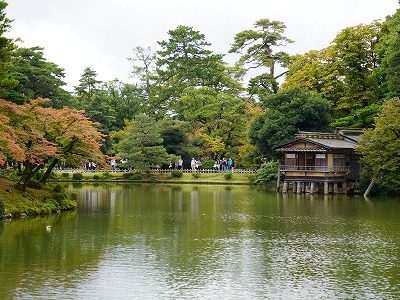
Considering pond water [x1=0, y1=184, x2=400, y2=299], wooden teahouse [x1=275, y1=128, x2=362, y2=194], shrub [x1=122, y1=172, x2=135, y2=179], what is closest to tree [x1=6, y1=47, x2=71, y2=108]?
shrub [x1=122, y1=172, x2=135, y2=179]

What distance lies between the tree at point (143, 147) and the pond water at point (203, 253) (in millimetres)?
26079

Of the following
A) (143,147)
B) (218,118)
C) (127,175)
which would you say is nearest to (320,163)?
(143,147)

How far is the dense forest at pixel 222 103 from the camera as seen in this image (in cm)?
3775

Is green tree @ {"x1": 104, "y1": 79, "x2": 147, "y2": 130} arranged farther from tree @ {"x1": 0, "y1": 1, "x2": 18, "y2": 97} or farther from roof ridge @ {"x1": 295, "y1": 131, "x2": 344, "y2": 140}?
tree @ {"x1": 0, "y1": 1, "x2": 18, "y2": 97}

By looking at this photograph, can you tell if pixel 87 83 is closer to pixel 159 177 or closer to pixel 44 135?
pixel 159 177

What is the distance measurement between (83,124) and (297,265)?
62.6 feet

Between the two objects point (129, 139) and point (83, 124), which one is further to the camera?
point (129, 139)

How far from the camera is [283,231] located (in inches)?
1142

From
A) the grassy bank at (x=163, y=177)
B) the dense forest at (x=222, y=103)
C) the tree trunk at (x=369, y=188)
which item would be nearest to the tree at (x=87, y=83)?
the dense forest at (x=222, y=103)

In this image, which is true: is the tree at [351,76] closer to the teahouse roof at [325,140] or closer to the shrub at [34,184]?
the teahouse roof at [325,140]

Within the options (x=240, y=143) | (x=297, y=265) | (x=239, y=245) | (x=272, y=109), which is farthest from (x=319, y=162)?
(x=297, y=265)

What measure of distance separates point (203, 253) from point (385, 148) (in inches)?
1124

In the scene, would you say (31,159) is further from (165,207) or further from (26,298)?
(26,298)

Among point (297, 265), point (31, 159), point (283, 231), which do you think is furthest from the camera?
point (31, 159)
